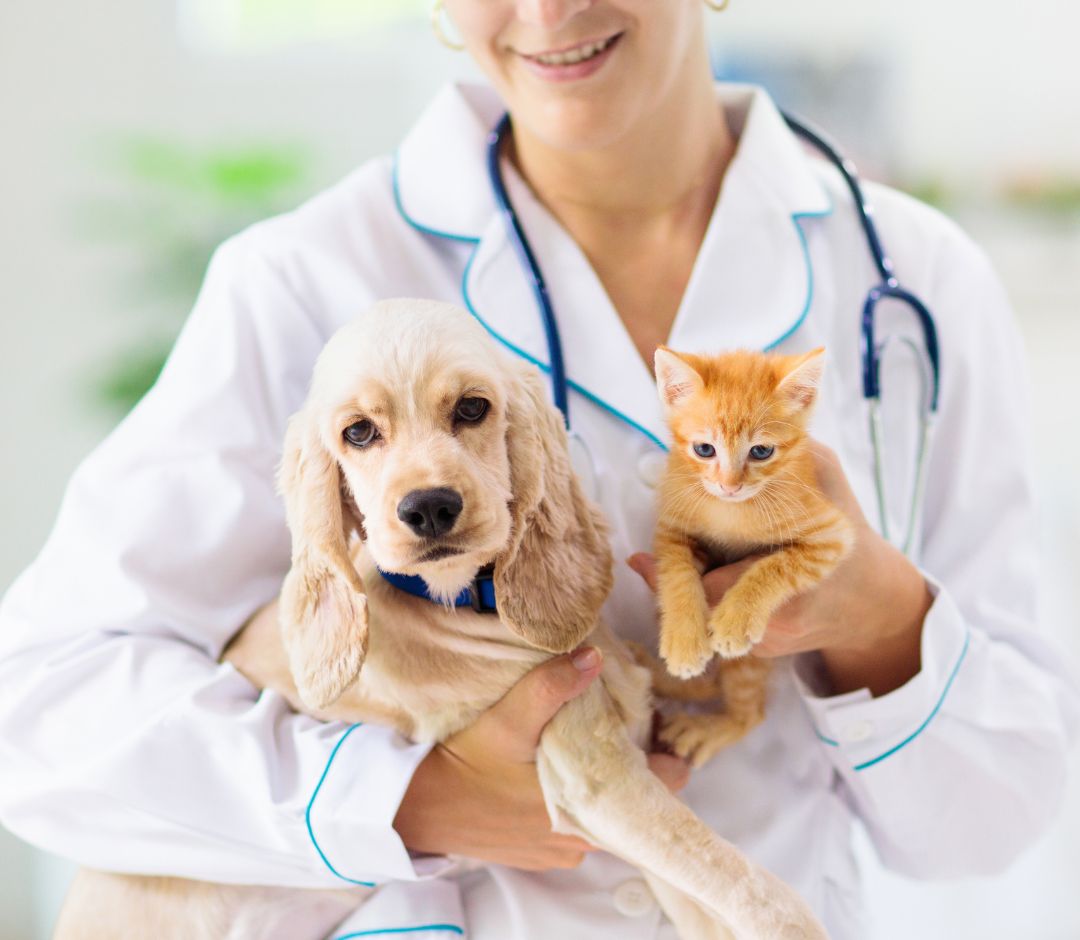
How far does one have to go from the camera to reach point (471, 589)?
120 centimetres

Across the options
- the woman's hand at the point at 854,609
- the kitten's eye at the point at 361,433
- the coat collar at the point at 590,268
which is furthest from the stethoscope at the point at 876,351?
the kitten's eye at the point at 361,433

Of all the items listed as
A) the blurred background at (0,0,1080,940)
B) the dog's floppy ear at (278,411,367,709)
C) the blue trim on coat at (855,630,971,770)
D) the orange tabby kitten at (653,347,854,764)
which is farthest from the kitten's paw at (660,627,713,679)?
the blurred background at (0,0,1080,940)

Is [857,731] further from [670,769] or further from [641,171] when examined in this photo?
[641,171]

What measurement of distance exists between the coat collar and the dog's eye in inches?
15.6

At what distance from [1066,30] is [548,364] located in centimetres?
295

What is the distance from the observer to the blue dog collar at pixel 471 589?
1191 mm

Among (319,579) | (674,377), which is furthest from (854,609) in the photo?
(319,579)

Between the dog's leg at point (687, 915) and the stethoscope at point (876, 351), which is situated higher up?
the stethoscope at point (876, 351)

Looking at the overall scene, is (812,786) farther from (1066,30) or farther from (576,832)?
(1066,30)

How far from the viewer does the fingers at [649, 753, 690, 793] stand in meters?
1.32

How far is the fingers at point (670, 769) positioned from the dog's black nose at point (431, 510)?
1.50 feet

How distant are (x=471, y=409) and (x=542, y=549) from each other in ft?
0.56

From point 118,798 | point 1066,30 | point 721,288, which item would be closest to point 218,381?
point 118,798

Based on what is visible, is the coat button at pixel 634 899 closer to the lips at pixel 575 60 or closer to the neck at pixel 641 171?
the neck at pixel 641 171
